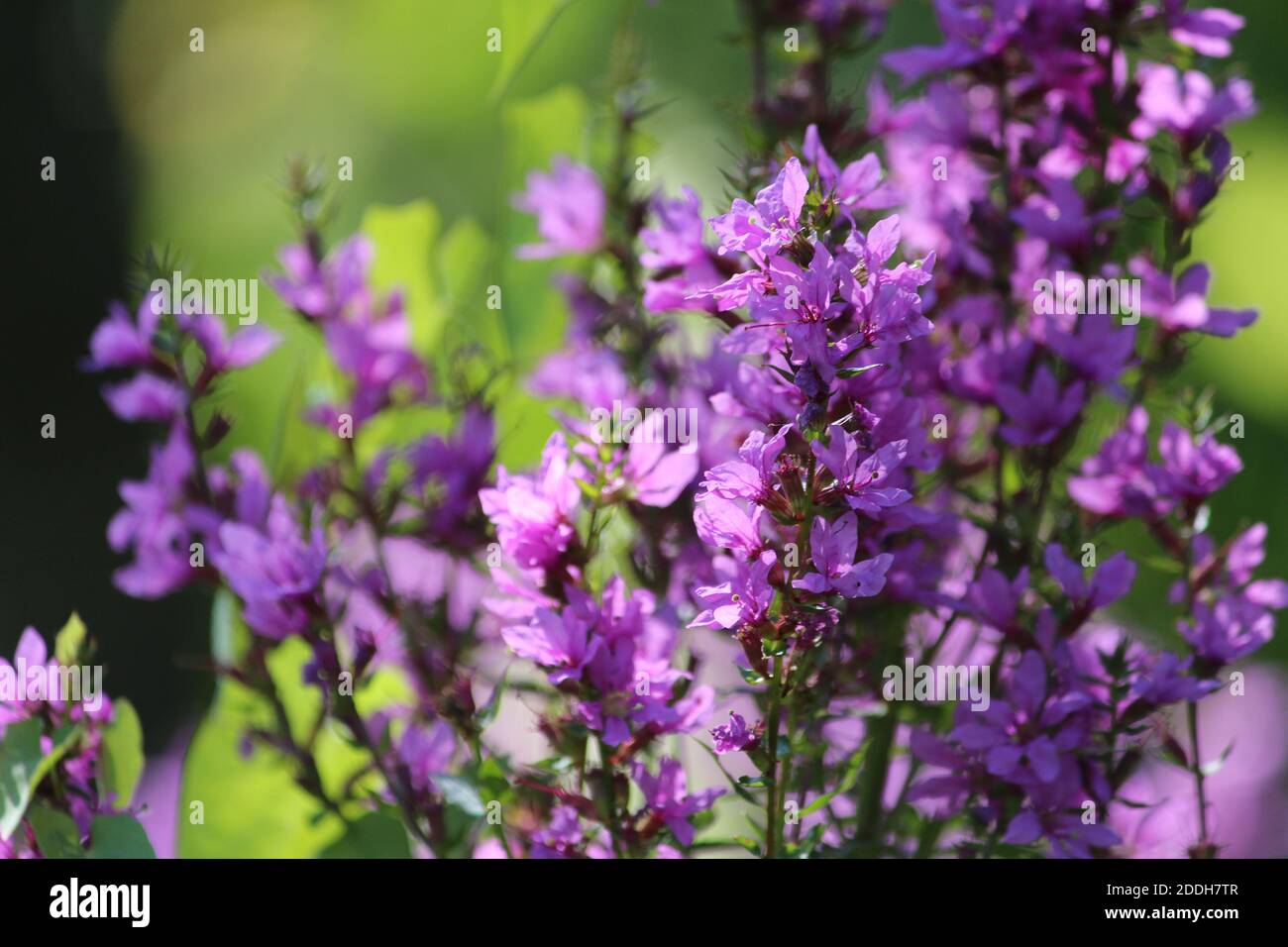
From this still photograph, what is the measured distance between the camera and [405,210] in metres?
0.92

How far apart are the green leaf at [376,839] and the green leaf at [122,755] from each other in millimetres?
106

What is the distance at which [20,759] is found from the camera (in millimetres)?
599

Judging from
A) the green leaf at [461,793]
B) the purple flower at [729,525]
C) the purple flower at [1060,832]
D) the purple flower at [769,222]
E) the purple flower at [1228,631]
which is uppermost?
the purple flower at [769,222]

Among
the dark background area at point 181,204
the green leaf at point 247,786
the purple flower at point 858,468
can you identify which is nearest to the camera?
the purple flower at point 858,468

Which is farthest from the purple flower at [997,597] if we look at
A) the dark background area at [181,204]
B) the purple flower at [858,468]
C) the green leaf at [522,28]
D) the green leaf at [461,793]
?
the dark background area at [181,204]

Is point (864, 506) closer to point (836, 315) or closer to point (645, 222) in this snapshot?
point (836, 315)

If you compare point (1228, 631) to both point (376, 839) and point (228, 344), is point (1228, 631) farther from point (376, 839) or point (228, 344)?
point (228, 344)

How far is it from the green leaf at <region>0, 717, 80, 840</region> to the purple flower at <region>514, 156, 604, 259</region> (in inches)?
14.0

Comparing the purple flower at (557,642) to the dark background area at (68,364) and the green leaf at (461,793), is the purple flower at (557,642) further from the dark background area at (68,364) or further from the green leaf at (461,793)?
the dark background area at (68,364)

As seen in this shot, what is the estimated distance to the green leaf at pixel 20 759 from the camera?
1.93 feet

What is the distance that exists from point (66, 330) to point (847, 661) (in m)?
1.67

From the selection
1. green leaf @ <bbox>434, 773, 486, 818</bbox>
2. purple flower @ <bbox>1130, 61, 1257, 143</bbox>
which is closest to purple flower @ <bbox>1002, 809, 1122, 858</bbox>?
green leaf @ <bbox>434, 773, 486, 818</bbox>

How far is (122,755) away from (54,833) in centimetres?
5
